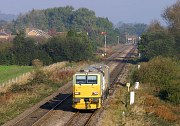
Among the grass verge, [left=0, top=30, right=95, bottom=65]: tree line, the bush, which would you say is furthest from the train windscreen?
[left=0, top=30, right=95, bottom=65]: tree line

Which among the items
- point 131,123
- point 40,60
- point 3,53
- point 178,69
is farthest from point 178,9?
point 131,123

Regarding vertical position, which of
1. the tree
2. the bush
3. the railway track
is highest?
the tree

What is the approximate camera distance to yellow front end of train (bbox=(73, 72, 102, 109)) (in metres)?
28.0

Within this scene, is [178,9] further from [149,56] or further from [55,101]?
[55,101]

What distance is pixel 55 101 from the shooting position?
34.9 meters

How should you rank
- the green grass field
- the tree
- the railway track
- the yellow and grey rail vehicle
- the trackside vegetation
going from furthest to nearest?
1. the tree
2. the green grass field
3. the trackside vegetation
4. the yellow and grey rail vehicle
5. the railway track

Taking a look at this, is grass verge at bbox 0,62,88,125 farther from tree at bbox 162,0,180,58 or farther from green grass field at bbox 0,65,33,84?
tree at bbox 162,0,180,58

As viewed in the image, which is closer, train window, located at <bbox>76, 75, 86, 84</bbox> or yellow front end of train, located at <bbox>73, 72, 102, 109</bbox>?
yellow front end of train, located at <bbox>73, 72, 102, 109</bbox>

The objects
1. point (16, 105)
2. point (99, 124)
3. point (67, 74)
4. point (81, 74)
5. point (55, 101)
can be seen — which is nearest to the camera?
point (99, 124)

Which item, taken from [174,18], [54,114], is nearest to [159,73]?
[54,114]

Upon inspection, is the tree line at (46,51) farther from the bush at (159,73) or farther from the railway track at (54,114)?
the railway track at (54,114)

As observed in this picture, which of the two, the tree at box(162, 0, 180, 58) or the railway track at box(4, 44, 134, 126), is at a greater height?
the tree at box(162, 0, 180, 58)

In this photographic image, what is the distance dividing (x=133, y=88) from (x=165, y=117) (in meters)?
12.3

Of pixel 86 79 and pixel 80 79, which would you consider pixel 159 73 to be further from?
pixel 80 79
